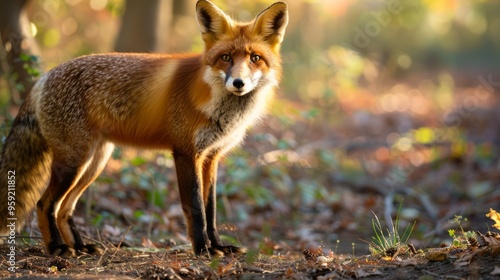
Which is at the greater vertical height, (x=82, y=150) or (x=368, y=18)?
(x=368, y=18)

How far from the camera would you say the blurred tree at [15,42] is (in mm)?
6133

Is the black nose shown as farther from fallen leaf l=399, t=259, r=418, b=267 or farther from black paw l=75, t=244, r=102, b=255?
black paw l=75, t=244, r=102, b=255

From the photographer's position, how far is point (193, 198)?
4566mm

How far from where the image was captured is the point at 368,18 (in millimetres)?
20781

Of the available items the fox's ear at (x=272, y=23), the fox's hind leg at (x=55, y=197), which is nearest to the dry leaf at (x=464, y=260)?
the fox's ear at (x=272, y=23)

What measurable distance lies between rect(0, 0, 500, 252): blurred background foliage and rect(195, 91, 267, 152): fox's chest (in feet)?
2.62

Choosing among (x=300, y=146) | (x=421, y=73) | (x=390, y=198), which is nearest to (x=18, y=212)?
(x=390, y=198)

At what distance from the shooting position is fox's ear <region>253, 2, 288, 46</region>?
455 centimetres

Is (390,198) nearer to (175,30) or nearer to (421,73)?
(175,30)

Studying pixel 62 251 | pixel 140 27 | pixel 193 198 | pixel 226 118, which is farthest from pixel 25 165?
pixel 140 27

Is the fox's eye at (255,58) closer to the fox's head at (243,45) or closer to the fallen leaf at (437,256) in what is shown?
the fox's head at (243,45)

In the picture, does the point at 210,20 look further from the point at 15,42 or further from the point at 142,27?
the point at 142,27

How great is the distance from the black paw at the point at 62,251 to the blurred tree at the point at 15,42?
6.66ft

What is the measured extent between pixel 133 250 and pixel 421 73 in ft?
67.3
